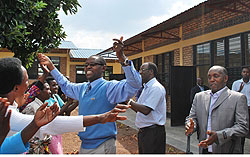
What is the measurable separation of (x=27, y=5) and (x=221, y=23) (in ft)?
18.0

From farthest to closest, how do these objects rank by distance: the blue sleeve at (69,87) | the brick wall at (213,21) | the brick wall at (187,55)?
the brick wall at (187,55)
the brick wall at (213,21)
the blue sleeve at (69,87)

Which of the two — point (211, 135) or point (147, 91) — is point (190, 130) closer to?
point (211, 135)

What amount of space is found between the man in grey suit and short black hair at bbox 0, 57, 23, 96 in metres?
1.85

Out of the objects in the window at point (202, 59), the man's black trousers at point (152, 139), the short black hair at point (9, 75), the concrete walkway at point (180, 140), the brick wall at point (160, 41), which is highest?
the brick wall at point (160, 41)

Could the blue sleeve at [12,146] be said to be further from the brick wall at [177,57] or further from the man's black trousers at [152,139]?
the brick wall at [177,57]

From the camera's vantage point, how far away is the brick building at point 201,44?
618cm

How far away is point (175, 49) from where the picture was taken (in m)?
9.29

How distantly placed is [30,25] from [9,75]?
400 centimetres

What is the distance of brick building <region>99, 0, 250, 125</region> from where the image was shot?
6185mm

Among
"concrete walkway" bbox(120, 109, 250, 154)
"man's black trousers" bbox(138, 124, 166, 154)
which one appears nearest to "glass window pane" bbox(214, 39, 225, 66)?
"concrete walkway" bbox(120, 109, 250, 154)

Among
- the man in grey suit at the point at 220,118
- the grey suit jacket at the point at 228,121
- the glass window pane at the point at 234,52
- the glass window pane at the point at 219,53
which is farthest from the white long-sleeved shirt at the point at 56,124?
the glass window pane at the point at 219,53

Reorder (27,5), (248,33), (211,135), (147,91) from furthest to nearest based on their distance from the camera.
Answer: (248,33), (27,5), (147,91), (211,135)

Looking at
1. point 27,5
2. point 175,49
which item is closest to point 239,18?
point 175,49

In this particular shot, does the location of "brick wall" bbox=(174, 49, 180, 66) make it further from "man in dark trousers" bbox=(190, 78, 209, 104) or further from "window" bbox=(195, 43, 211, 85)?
"man in dark trousers" bbox=(190, 78, 209, 104)
